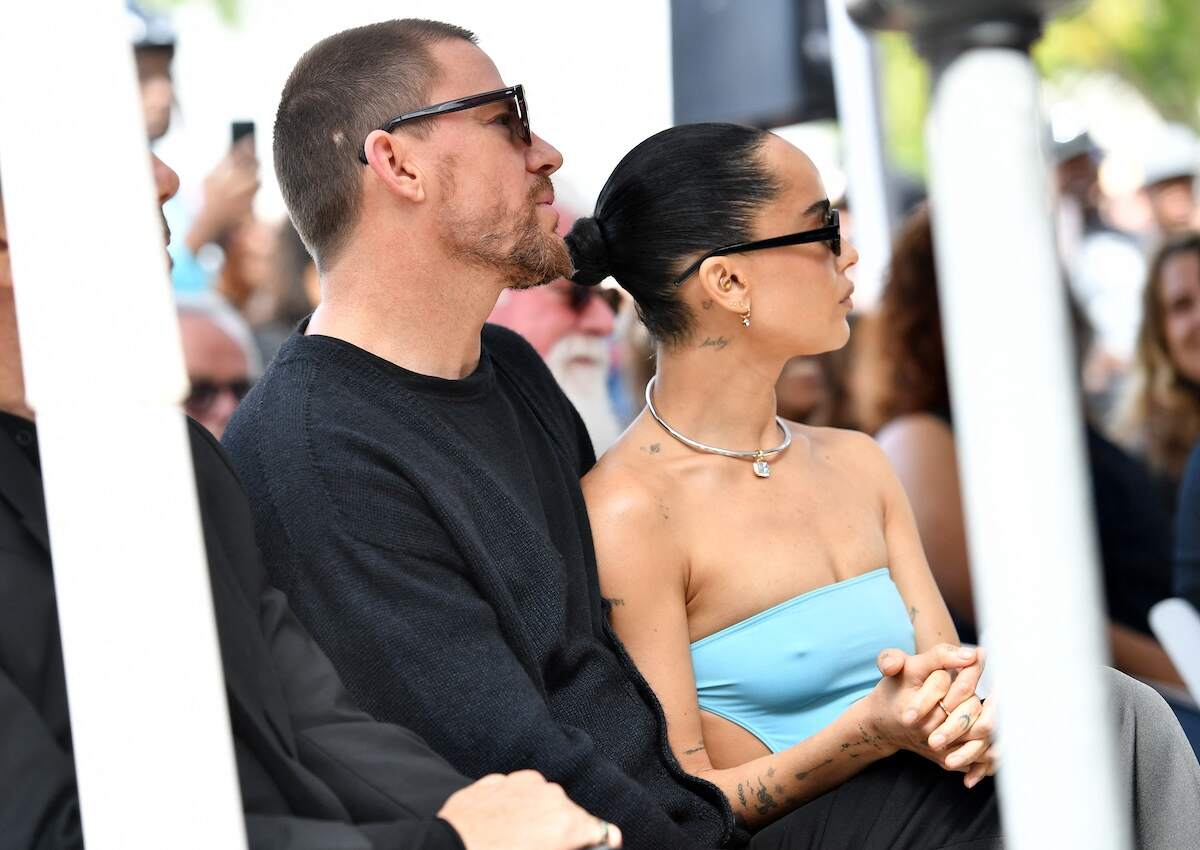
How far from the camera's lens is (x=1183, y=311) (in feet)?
13.9

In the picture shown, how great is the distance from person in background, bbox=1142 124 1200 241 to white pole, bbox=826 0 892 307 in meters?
2.42

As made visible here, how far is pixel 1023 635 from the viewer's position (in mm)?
971

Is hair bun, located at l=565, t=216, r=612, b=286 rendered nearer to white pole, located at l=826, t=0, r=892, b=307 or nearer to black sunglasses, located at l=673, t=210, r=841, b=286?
black sunglasses, located at l=673, t=210, r=841, b=286

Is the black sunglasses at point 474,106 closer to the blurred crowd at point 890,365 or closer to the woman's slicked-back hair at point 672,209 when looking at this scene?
the woman's slicked-back hair at point 672,209

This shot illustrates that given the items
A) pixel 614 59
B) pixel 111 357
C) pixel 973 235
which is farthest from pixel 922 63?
pixel 614 59

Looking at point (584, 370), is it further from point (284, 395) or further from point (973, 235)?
point (973, 235)

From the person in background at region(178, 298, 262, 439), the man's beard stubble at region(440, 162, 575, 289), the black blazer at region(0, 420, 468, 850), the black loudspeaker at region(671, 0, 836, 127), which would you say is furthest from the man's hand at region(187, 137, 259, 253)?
the black blazer at region(0, 420, 468, 850)

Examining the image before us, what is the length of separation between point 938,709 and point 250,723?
2.91 ft

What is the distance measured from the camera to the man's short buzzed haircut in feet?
6.97

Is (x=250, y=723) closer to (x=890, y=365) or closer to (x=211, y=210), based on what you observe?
(x=890, y=365)

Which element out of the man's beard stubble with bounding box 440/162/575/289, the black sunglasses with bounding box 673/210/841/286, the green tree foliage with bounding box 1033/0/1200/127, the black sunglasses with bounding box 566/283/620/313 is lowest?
the black sunglasses with bounding box 566/283/620/313

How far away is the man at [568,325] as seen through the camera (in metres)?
3.34

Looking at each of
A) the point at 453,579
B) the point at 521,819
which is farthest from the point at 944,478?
the point at 521,819

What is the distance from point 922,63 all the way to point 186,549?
660mm
